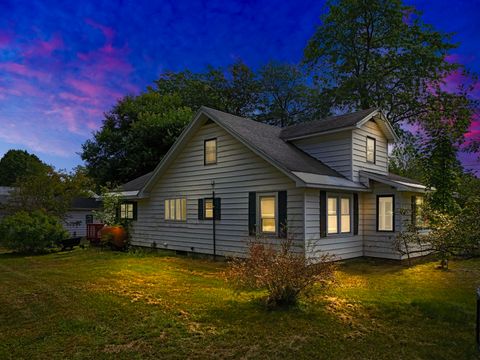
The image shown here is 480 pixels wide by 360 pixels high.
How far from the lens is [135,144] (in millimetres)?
28344

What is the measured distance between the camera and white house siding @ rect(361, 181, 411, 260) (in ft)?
42.6

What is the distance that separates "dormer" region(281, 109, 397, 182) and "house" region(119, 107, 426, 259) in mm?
40

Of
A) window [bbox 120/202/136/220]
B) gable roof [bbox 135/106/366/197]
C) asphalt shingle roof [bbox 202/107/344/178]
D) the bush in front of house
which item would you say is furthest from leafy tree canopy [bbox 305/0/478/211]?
the bush in front of house

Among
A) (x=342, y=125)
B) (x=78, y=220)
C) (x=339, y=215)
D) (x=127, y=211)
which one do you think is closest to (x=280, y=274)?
(x=339, y=215)

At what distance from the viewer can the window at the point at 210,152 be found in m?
14.6

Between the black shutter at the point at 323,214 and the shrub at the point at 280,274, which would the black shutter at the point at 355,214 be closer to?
the black shutter at the point at 323,214

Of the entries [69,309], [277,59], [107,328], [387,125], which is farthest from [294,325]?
[277,59]

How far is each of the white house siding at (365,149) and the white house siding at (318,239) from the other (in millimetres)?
2365

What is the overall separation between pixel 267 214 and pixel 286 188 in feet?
4.27

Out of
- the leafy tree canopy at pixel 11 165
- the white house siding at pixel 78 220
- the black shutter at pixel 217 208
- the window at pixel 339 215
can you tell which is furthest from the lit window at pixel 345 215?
the leafy tree canopy at pixel 11 165

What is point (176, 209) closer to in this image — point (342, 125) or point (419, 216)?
point (342, 125)

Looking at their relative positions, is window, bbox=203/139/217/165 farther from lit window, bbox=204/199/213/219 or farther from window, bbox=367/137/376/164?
window, bbox=367/137/376/164

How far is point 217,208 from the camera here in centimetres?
1422

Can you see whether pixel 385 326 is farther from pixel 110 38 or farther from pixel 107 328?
pixel 110 38
